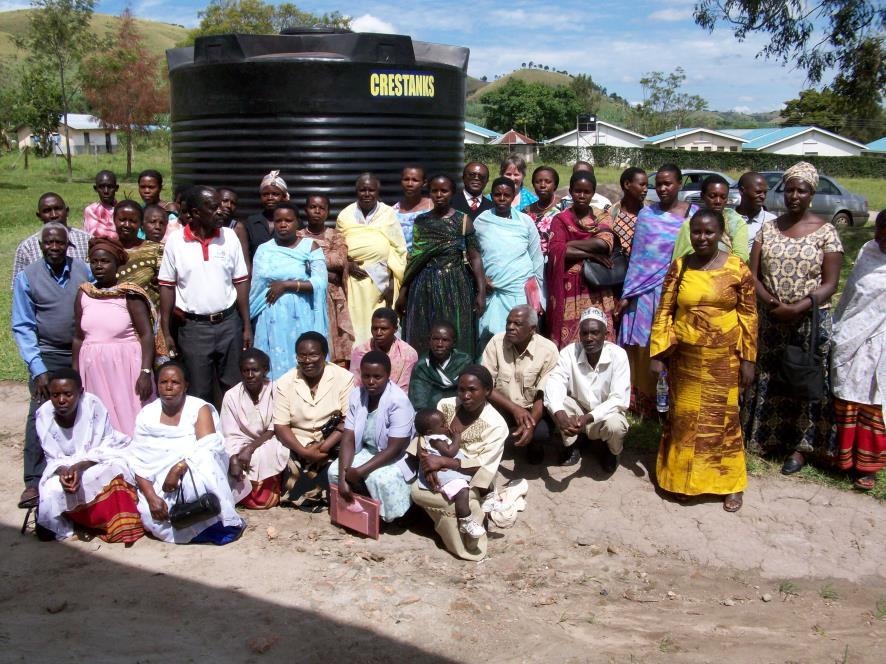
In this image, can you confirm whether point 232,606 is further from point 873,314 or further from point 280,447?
point 873,314

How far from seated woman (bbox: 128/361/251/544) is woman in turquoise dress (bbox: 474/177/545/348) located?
1.82 metres

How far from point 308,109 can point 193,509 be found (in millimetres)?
2979

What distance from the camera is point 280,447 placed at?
13.7 ft

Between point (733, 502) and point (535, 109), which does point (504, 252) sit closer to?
point (733, 502)

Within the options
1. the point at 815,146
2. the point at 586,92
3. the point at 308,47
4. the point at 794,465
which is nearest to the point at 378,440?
the point at 794,465

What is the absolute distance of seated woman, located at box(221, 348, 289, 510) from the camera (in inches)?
164

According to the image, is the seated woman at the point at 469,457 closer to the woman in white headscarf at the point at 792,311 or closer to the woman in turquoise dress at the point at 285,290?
the woman in turquoise dress at the point at 285,290

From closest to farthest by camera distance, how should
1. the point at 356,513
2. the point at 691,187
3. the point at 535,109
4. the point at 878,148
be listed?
1. the point at 356,513
2. the point at 691,187
3. the point at 878,148
4. the point at 535,109

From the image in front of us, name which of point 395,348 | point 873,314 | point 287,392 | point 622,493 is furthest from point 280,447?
point 873,314

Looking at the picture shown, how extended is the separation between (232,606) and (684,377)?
2.53 metres

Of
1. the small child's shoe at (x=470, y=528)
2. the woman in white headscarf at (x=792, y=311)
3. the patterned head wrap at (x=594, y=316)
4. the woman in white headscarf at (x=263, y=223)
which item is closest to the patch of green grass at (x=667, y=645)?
the small child's shoe at (x=470, y=528)

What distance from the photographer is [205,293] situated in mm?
4242

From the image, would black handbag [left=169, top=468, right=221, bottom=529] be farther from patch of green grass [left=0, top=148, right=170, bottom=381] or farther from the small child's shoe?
patch of green grass [left=0, top=148, right=170, bottom=381]

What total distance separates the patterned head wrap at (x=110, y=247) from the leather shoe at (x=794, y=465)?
387 cm
